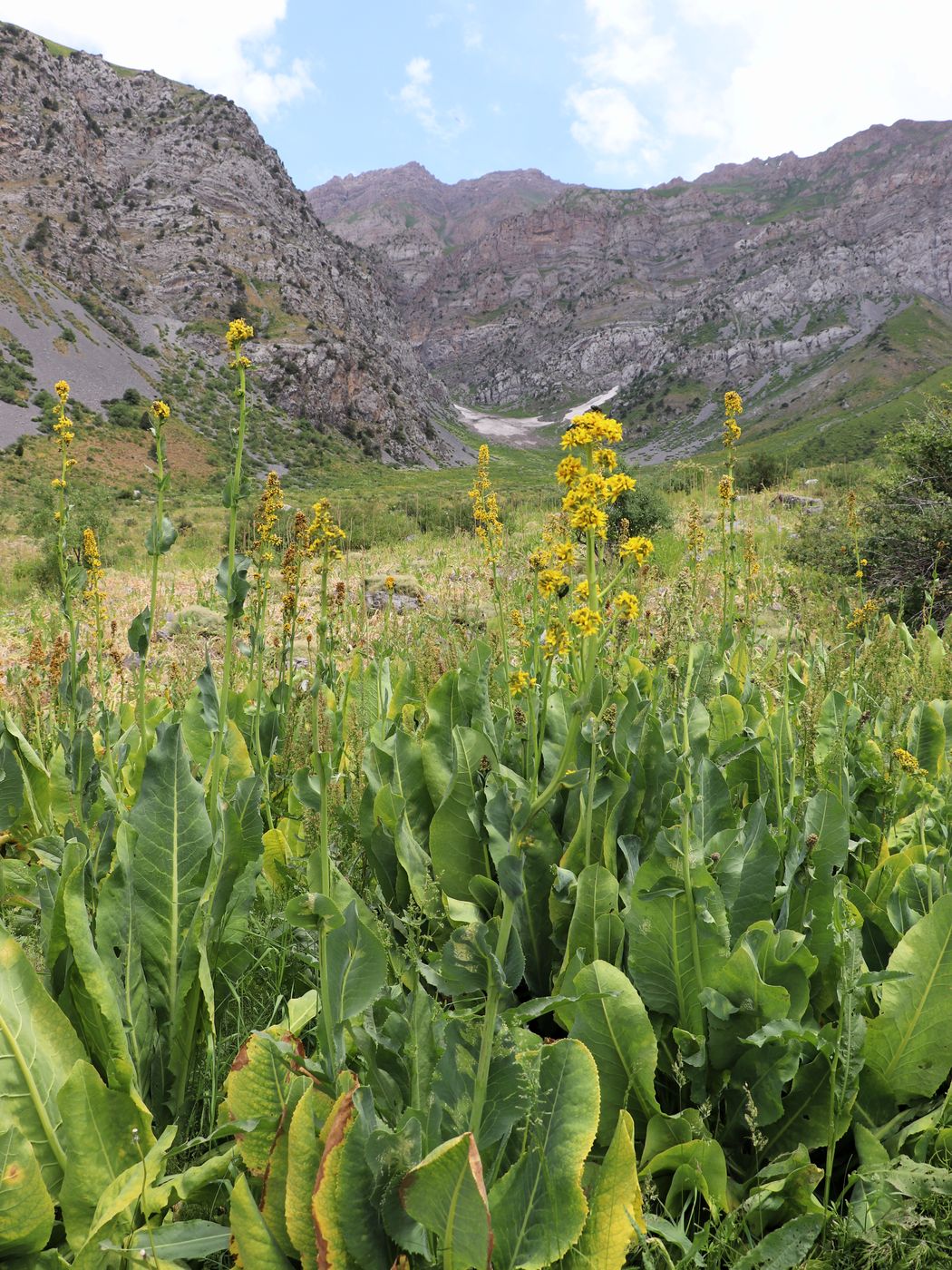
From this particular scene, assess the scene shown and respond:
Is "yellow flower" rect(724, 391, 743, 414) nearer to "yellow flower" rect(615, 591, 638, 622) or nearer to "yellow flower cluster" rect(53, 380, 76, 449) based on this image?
"yellow flower" rect(615, 591, 638, 622)

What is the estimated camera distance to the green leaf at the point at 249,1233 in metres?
1.08

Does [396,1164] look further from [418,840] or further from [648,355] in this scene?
[648,355]

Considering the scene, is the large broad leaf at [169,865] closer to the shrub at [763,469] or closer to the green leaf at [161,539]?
the green leaf at [161,539]

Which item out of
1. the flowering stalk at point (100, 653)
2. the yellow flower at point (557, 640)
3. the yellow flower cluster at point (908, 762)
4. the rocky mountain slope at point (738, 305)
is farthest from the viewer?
the rocky mountain slope at point (738, 305)

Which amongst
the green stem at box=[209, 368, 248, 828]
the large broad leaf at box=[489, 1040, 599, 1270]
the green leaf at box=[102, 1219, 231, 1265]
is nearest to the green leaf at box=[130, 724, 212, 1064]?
the green stem at box=[209, 368, 248, 828]

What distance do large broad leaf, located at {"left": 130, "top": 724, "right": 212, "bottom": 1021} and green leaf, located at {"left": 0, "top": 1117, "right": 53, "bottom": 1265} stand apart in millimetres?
431

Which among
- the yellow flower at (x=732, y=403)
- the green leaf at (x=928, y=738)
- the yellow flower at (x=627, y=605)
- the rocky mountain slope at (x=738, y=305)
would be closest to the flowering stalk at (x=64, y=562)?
the yellow flower at (x=627, y=605)

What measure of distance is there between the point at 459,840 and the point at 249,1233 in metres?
1.04

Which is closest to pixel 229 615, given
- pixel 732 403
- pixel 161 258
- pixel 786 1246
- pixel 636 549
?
pixel 636 549

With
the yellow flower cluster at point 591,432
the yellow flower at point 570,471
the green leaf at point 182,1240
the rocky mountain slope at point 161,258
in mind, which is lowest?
the green leaf at point 182,1240

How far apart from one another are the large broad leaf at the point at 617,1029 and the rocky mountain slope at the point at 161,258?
69.6m

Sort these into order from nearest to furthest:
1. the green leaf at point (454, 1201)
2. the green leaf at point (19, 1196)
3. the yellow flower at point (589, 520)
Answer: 1. the green leaf at point (454, 1201)
2. the green leaf at point (19, 1196)
3. the yellow flower at point (589, 520)

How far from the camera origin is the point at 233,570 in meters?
1.50

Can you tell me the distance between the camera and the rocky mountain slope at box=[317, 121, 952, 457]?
132875 mm
